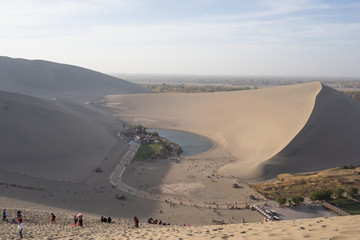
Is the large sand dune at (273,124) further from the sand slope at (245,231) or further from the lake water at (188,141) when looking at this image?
the sand slope at (245,231)

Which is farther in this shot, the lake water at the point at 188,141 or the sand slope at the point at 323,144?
the lake water at the point at 188,141

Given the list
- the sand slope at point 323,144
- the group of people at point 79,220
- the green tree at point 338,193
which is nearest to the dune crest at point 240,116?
the sand slope at point 323,144

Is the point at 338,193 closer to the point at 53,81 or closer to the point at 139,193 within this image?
the point at 139,193

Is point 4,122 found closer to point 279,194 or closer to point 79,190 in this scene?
point 79,190

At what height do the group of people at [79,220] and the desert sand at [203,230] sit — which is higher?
the desert sand at [203,230]

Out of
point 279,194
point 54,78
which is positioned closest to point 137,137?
point 279,194

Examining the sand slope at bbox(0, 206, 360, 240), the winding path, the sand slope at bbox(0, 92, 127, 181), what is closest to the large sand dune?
the winding path
